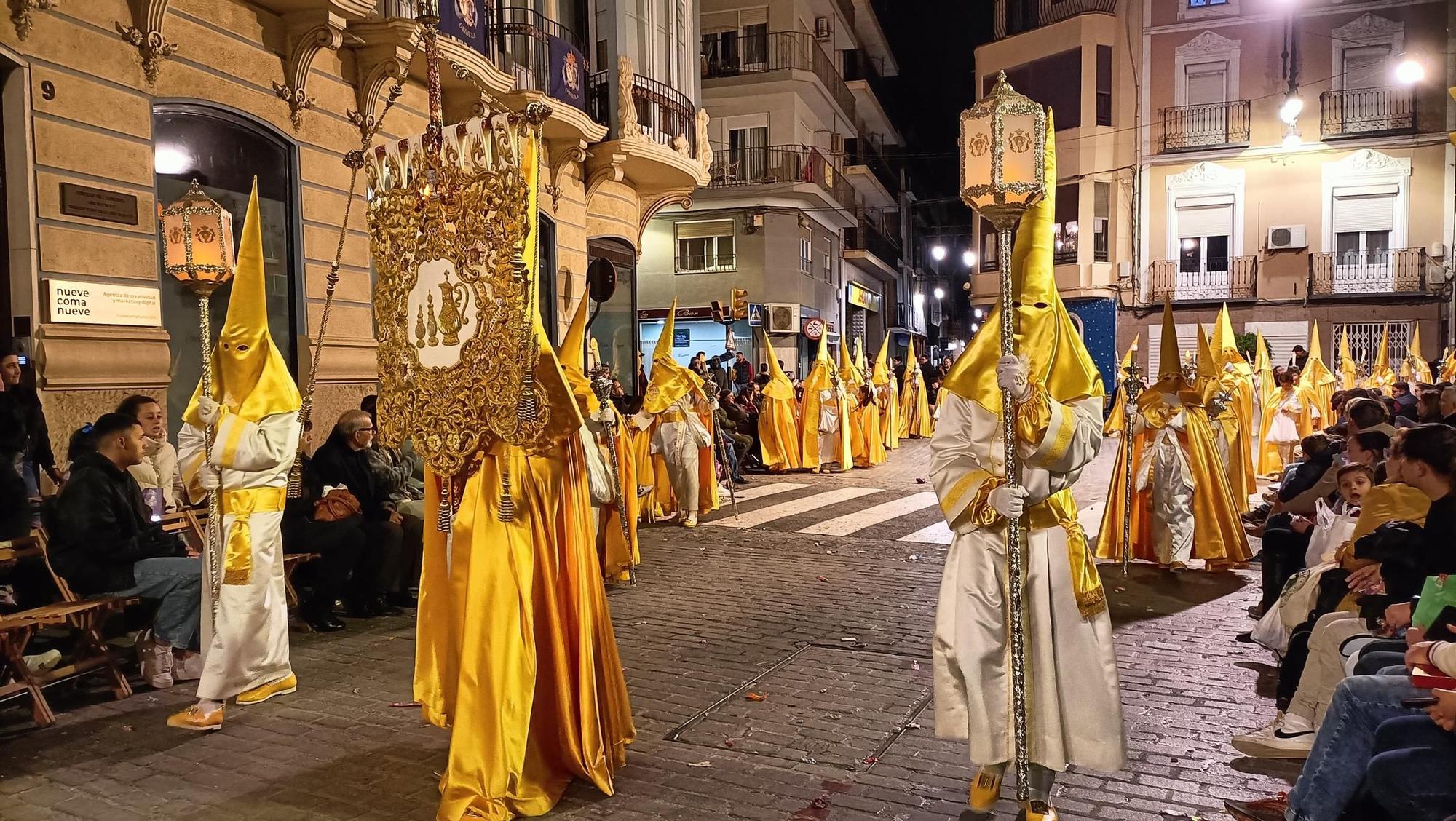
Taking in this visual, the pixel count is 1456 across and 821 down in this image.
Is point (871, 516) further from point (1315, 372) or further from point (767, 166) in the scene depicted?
point (767, 166)

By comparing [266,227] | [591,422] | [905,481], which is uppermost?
[266,227]

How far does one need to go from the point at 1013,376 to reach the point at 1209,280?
2700 cm

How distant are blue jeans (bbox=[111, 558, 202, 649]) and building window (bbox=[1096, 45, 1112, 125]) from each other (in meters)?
28.3

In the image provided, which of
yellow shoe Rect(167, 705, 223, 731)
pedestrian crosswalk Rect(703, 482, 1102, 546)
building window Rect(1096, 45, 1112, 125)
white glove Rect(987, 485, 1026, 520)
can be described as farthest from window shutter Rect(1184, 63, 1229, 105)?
yellow shoe Rect(167, 705, 223, 731)

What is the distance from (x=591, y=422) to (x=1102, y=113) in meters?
25.2

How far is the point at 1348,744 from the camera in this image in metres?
3.23

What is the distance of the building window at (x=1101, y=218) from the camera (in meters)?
28.3

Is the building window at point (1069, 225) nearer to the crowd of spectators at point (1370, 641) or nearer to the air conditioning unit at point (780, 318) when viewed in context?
the air conditioning unit at point (780, 318)

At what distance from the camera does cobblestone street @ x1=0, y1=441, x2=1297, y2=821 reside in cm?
396

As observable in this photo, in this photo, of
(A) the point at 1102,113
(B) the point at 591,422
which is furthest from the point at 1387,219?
(B) the point at 591,422

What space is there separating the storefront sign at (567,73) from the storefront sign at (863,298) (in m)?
20.8

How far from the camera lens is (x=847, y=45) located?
33.2 m

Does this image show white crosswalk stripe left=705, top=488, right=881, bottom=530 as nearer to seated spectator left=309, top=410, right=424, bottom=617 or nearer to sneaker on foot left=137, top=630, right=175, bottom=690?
seated spectator left=309, top=410, right=424, bottom=617

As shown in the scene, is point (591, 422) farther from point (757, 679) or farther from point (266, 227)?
point (266, 227)
